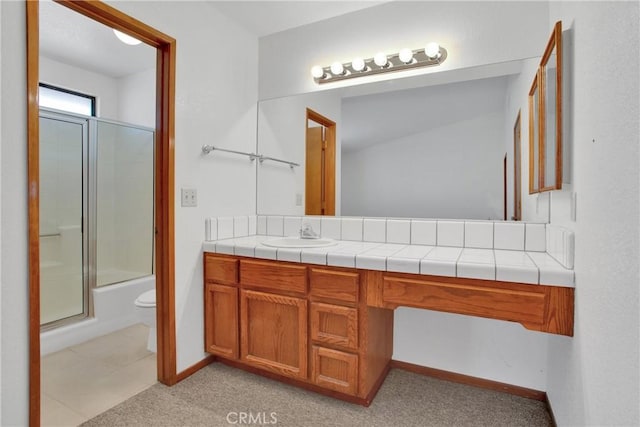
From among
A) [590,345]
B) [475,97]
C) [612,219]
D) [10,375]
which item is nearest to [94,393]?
[10,375]

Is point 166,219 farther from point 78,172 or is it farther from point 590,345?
point 590,345

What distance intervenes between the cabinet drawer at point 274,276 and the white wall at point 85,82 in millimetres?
2691

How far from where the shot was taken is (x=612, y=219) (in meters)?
0.82

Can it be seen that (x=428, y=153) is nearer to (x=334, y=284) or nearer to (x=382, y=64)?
(x=382, y=64)

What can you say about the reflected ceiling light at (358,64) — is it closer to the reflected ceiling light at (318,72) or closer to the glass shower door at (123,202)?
the reflected ceiling light at (318,72)

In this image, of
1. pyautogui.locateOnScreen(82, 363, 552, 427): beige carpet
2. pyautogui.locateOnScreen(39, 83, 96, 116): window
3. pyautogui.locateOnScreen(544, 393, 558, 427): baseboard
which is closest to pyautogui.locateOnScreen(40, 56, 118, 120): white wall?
pyautogui.locateOnScreen(39, 83, 96, 116): window

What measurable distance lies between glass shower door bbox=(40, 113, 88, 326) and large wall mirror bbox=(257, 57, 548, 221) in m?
1.84

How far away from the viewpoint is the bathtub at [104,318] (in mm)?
2396

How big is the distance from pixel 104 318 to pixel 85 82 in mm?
2289

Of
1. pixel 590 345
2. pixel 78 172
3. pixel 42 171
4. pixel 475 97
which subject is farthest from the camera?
pixel 78 172

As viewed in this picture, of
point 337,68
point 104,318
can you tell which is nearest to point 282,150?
point 337,68

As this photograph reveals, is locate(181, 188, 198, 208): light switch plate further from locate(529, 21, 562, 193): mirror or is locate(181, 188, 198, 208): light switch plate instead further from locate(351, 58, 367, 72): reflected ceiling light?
locate(529, 21, 562, 193): mirror

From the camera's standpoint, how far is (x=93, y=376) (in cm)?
204

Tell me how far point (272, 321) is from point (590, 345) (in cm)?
140
